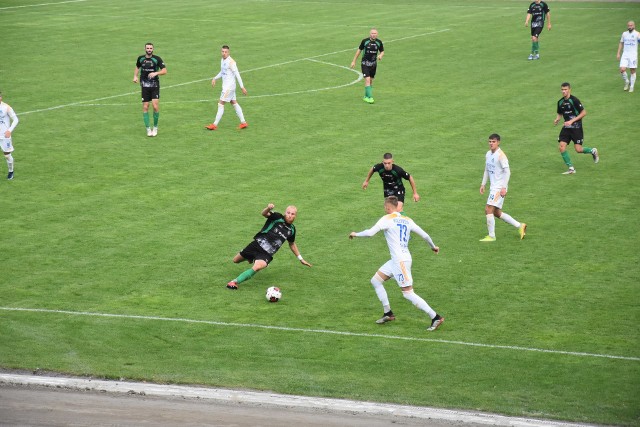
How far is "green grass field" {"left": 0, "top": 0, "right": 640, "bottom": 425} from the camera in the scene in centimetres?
1745

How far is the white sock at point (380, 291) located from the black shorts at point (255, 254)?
305 centimetres

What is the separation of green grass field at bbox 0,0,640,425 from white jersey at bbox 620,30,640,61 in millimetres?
1346

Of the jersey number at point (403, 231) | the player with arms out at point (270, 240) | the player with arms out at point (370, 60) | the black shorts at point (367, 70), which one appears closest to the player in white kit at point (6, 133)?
the player with arms out at point (270, 240)

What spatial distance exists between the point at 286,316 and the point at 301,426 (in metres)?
4.78

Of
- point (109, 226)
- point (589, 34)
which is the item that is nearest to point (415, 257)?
point (109, 226)

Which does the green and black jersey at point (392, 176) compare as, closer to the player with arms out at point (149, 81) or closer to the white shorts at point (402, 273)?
A: the white shorts at point (402, 273)

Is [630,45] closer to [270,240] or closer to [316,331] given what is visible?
[270,240]

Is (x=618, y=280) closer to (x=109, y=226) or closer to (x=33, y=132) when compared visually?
(x=109, y=226)

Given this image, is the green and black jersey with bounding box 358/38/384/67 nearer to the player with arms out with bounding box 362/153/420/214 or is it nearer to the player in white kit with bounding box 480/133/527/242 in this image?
the player in white kit with bounding box 480/133/527/242

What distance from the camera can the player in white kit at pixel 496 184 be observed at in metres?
23.8

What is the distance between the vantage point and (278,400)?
16.1 meters

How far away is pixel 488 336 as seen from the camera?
18625 millimetres

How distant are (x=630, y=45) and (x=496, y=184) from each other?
2039cm

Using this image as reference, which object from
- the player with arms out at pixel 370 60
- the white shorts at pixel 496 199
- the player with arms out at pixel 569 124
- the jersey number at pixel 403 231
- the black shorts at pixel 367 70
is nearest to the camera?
the jersey number at pixel 403 231
